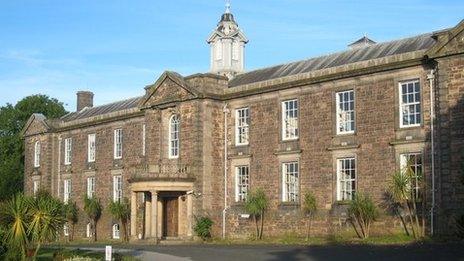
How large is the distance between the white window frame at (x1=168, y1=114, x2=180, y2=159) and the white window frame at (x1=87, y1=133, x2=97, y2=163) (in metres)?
10.1

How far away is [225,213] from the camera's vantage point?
36781 millimetres

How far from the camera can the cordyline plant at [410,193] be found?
28.3m

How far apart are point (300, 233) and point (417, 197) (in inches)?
241

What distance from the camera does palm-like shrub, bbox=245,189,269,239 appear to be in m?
34.4

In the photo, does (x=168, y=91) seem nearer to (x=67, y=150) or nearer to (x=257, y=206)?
(x=257, y=206)

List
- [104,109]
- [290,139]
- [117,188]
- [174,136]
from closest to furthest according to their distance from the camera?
[290,139] → [174,136] → [117,188] → [104,109]

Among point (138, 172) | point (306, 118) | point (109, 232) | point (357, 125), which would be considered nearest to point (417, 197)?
point (357, 125)

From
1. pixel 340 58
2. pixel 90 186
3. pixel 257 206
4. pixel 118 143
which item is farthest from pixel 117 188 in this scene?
pixel 340 58

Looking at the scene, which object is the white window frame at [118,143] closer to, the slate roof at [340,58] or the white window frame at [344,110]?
the slate roof at [340,58]

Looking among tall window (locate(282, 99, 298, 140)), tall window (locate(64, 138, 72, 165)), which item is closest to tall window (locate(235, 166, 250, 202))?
tall window (locate(282, 99, 298, 140))

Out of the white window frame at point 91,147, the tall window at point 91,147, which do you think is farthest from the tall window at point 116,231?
the tall window at point 91,147

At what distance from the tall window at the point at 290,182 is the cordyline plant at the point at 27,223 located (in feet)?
45.9

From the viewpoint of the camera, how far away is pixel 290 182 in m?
34.3

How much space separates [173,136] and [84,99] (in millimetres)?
18933
